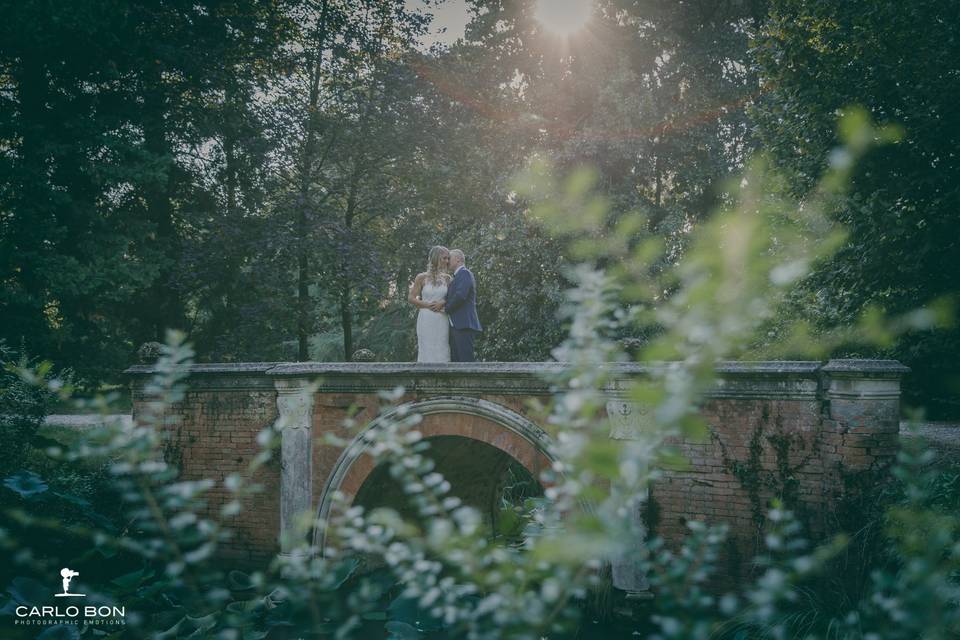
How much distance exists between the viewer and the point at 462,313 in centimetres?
755

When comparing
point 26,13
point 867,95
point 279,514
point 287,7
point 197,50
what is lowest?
point 279,514

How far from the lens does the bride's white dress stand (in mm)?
7622

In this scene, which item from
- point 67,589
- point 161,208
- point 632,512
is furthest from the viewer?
point 161,208

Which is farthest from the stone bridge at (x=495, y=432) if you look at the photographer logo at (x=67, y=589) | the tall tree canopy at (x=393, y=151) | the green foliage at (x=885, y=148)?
the tall tree canopy at (x=393, y=151)

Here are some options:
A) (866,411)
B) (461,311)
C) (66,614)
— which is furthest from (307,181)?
(866,411)

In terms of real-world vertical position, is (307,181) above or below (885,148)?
above

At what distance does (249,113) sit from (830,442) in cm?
1013

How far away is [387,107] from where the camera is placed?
12375 millimetres

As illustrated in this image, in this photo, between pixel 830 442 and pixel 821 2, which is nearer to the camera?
pixel 830 442

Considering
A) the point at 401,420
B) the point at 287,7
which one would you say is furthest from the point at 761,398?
the point at 287,7

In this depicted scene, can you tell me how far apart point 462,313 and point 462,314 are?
11 mm

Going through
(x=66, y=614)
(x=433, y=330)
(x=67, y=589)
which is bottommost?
(x=66, y=614)

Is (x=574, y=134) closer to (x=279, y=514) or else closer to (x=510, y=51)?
(x=510, y=51)

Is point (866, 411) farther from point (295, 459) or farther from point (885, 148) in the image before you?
point (295, 459)
